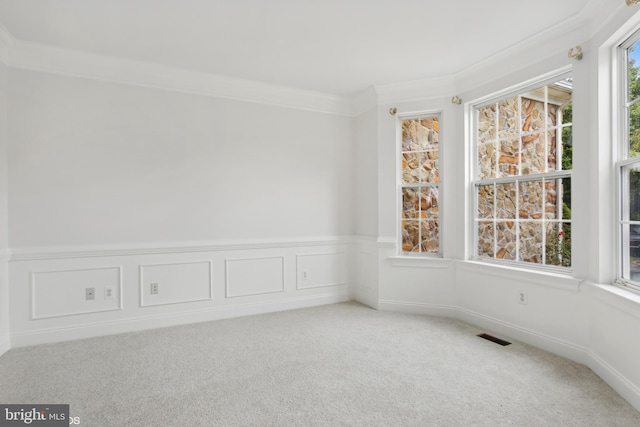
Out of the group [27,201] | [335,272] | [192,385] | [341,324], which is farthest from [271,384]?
[27,201]

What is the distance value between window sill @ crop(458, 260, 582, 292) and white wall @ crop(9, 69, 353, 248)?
1.66 meters

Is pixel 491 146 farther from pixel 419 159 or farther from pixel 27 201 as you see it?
pixel 27 201

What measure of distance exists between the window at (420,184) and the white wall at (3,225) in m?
3.88

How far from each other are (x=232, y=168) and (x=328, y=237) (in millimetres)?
1496

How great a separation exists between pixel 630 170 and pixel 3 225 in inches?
194

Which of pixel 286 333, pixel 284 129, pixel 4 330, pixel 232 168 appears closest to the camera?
pixel 4 330

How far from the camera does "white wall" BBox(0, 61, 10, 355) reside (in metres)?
2.87

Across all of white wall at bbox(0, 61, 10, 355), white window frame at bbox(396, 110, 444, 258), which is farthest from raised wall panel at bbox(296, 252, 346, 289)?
white wall at bbox(0, 61, 10, 355)

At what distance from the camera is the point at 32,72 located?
3066 mm

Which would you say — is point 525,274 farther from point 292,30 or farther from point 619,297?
point 292,30

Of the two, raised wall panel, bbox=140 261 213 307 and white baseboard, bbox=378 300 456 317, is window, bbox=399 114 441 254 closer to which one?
white baseboard, bbox=378 300 456 317

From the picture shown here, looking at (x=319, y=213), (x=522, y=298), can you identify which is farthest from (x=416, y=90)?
(x=522, y=298)

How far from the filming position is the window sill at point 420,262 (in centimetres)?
385

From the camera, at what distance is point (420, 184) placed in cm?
399
